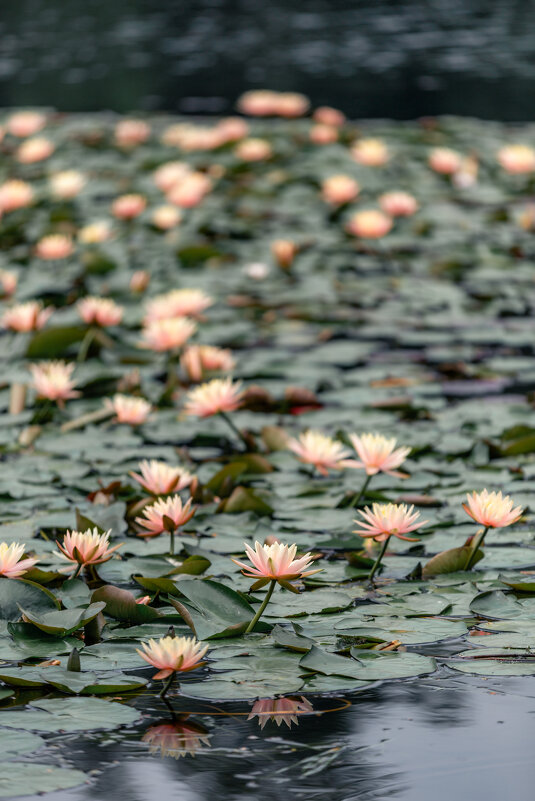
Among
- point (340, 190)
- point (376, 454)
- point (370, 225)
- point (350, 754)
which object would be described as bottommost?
point (350, 754)

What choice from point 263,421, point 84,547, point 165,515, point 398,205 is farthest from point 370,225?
point 84,547

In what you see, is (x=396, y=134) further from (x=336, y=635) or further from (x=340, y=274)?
(x=336, y=635)

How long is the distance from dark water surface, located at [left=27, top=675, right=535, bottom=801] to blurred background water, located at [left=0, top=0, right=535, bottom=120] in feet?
24.0

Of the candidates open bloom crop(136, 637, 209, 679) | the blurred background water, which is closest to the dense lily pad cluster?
open bloom crop(136, 637, 209, 679)

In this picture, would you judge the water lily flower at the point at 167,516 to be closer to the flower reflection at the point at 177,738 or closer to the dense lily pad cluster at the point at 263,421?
the dense lily pad cluster at the point at 263,421

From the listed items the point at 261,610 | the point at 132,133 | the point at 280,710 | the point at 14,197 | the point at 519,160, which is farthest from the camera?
the point at 132,133

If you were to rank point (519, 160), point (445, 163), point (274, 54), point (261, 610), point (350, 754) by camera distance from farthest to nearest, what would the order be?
point (274, 54)
point (445, 163)
point (519, 160)
point (261, 610)
point (350, 754)

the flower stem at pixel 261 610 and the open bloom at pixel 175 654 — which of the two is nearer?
the open bloom at pixel 175 654

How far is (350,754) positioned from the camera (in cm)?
132

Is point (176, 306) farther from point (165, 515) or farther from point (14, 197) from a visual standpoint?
point (14, 197)

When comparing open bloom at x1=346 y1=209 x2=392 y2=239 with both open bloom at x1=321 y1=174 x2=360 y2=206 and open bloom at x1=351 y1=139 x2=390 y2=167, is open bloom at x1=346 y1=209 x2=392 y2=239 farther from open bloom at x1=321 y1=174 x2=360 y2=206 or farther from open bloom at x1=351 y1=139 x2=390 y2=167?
open bloom at x1=351 y1=139 x2=390 y2=167

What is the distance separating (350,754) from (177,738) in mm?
215

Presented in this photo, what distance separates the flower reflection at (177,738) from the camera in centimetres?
133

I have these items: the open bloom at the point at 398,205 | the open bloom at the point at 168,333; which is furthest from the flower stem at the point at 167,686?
the open bloom at the point at 398,205
